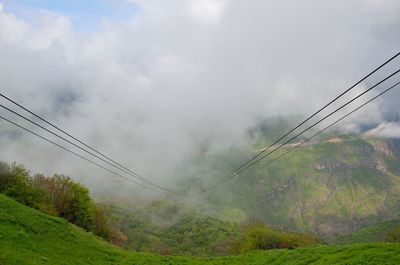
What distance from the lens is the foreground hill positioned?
3761 centimetres

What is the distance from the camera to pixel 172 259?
56906 millimetres

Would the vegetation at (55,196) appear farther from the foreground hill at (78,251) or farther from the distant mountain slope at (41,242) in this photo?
the foreground hill at (78,251)

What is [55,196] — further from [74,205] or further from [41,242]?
[41,242]

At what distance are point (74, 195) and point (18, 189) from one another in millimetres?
18388

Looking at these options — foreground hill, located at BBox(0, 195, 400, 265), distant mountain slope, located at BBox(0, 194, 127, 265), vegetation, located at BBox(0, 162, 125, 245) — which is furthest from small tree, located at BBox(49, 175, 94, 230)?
foreground hill, located at BBox(0, 195, 400, 265)

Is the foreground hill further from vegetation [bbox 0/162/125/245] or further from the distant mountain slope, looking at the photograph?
vegetation [bbox 0/162/125/245]

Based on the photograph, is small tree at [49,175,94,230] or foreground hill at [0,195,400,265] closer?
foreground hill at [0,195,400,265]

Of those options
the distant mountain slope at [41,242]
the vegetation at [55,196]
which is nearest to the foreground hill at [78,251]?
the distant mountain slope at [41,242]

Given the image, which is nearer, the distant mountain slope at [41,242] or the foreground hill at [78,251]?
the foreground hill at [78,251]

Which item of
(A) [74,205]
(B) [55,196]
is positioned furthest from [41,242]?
(B) [55,196]

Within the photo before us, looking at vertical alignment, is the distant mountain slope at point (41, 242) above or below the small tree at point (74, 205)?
below

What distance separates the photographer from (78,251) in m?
52.1

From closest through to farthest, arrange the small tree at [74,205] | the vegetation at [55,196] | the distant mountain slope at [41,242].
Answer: the distant mountain slope at [41,242] < the vegetation at [55,196] < the small tree at [74,205]

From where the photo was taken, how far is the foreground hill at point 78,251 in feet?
123
